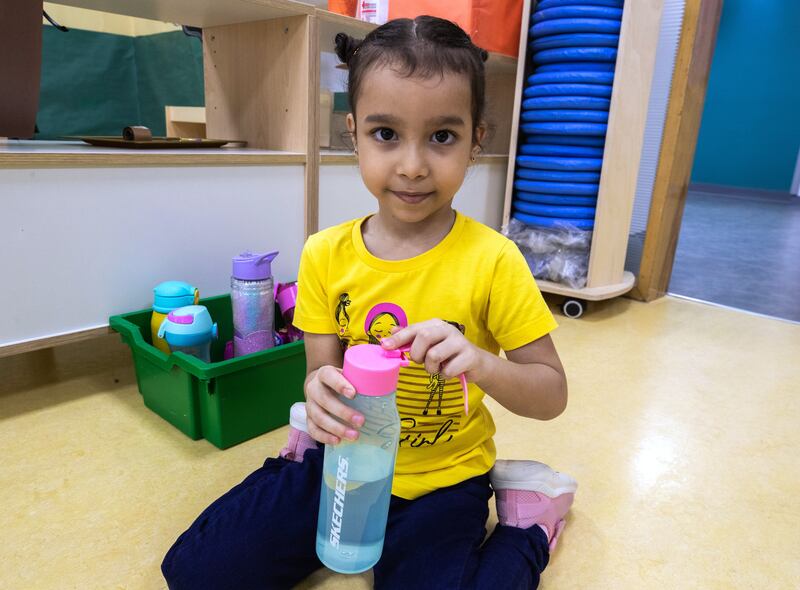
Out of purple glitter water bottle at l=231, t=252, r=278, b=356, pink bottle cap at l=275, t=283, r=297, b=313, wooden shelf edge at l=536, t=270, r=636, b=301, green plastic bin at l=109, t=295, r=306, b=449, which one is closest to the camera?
green plastic bin at l=109, t=295, r=306, b=449

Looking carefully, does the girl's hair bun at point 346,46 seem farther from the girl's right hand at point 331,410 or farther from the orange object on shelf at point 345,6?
the orange object on shelf at point 345,6

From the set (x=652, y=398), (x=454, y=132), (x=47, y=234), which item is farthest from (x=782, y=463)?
(x=47, y=234)

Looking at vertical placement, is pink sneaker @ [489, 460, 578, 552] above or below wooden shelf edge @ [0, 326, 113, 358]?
below

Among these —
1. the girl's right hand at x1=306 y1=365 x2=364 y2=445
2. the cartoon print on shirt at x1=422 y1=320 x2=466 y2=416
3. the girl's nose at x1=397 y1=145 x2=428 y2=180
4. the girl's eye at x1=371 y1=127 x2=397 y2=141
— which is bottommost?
the cartoon print on shirt at x1=422 y1=320 x2=466 y2=416

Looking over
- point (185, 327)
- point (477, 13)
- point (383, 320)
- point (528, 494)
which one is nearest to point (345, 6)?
point (477, 13)

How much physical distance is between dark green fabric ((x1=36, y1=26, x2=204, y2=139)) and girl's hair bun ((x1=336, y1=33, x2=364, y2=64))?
2.35 m

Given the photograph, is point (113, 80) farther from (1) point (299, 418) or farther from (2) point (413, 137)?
(2) point (413, 137)

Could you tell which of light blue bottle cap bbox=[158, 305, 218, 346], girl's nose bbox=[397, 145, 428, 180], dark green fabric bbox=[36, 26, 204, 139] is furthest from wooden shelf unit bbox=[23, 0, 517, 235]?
dark green fabric bbox=[36, 26, 204, 139]

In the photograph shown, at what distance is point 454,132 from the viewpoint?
22.8 inches

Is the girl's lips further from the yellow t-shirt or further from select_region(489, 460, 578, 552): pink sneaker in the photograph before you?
select_region(489, 460, 578, 552): pink sneaker

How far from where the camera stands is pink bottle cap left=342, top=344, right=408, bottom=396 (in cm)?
46

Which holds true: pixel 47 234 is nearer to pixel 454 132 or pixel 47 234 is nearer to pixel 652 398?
pixel 454 132

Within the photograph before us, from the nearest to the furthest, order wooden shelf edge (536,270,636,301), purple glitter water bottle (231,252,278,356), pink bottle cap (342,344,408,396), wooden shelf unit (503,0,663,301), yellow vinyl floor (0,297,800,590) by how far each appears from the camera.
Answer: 1. pink bottle cap (342,344,408,396)
2. yellow vinyl floor (0,297,800,590)
3. purple glitter water bottle (231,252,278,356)
4. wooden shelf unit (503,0,663,301)
5. wooden shelf edge (536,270,636,301)

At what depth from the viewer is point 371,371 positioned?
45cm
